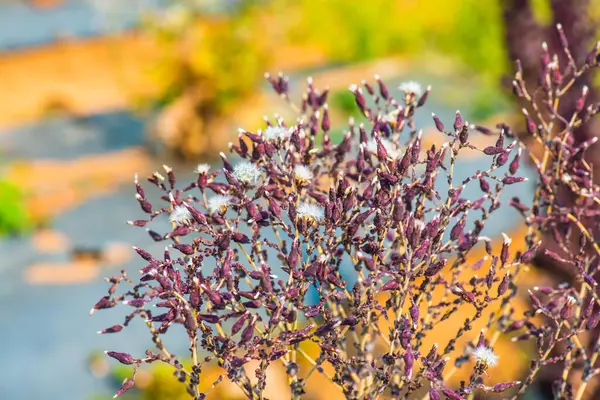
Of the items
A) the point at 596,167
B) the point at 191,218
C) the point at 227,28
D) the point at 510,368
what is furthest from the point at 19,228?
the point at 191,218

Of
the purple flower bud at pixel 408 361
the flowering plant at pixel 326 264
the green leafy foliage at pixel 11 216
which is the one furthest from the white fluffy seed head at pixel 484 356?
the green leafy foliage at pixel 11 216

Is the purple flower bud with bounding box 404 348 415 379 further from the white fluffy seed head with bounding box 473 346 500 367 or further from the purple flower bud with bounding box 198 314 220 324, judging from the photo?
the purple flower bud with bounding box 198 314 220 324

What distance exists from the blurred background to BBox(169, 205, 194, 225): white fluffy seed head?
90.6 inches

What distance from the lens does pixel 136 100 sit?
37.4 ft

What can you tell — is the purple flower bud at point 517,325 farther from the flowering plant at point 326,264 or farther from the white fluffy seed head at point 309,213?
the white fluffy seed head at point 309,213

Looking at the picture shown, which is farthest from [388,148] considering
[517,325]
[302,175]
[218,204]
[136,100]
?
[136,100]

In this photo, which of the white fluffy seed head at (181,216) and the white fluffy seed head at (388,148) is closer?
the white fluffy seed head at (181,216)

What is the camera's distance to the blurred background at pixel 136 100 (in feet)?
15.7

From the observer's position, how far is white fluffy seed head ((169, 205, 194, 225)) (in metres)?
1.25

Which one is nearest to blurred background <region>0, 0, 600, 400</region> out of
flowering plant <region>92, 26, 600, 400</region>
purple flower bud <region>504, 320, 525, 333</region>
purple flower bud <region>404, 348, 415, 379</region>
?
purple flower bud <region>504, 320, 525, 333</region>

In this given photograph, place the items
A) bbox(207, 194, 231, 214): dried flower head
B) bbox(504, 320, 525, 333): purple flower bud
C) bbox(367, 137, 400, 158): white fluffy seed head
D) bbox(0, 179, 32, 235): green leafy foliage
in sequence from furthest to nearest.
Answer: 1. bbox(0, 179, 32, 235): green leafy foliage
2. bbox(504, 320, 525, 333): purple flower bud
3. bbox(367, 137, 400, 158): white fluffy seed head
4. bbox(207, 194, 231, 214): dried flower head

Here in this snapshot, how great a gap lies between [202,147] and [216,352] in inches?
296

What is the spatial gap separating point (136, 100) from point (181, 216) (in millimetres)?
10560

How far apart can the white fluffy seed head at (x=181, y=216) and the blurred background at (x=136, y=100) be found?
2.30 meters
